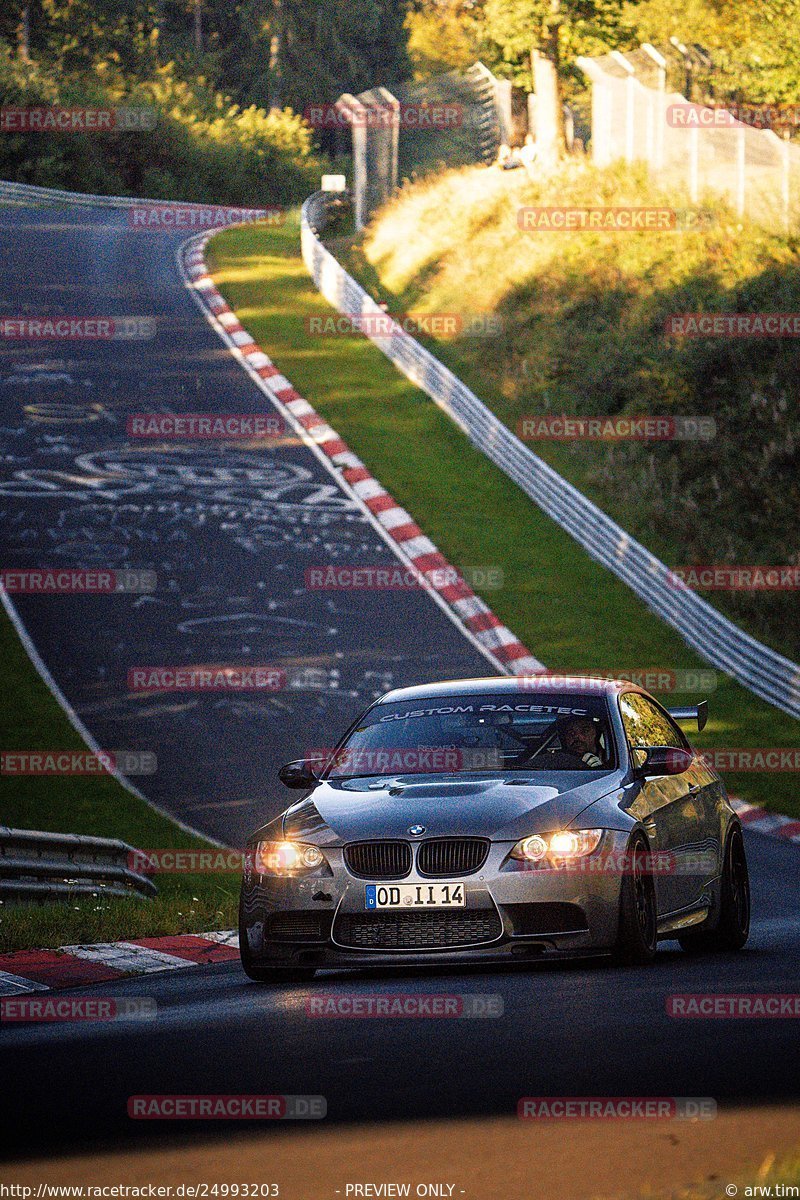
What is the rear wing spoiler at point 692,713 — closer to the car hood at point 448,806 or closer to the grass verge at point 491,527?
the car hood at point 448,806

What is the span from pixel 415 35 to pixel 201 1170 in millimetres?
122423

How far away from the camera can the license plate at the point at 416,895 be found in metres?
8.66

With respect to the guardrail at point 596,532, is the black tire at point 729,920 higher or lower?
higher

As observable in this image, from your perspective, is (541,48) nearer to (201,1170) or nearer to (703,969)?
(703,969)

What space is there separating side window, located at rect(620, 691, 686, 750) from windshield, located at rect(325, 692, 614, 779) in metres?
0.24

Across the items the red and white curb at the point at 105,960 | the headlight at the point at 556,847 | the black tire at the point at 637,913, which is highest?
the headlight at the point at 556,847

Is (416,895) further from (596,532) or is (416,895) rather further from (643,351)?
(643,351)

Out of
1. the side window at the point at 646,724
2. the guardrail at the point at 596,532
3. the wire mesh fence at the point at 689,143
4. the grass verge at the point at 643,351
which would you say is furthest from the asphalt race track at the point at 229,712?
the wire mesh fence at the point at 689,143

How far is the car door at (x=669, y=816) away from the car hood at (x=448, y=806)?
0.29 metres

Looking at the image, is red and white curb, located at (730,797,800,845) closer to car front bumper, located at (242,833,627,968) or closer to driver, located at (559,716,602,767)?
driver, located at (559,716,602,767)

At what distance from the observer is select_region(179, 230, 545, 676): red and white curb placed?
22906mm

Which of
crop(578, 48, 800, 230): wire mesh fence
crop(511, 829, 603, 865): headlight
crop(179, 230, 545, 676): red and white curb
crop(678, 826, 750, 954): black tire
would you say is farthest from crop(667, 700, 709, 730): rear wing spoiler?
crop(578, 48, 800, 230): wire mesh fence

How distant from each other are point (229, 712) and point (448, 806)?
37.5 feet

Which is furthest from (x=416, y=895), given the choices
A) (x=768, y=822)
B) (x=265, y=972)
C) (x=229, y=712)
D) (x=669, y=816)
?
(x=229, y=712)
